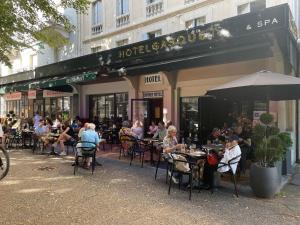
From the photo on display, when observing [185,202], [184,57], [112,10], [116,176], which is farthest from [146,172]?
[112,10]

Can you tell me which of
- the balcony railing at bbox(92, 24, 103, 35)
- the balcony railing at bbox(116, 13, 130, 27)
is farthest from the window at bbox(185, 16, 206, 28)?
the balcony railing at bbox(92, 24, 103, 35)

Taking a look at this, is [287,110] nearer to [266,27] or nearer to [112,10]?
[266,27]

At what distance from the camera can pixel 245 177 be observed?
27.6 ft

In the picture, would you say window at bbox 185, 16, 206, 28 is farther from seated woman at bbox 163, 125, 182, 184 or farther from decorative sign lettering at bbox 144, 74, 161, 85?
seated woman at bbox 163, 125, 182, 184

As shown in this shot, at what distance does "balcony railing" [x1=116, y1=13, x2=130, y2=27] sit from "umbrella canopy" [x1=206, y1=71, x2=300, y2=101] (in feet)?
33.9

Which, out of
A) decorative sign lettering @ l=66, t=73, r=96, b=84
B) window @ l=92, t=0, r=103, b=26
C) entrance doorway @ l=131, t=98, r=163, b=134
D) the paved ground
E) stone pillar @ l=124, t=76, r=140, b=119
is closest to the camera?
the paved ground

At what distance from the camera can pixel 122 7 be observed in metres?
18.1

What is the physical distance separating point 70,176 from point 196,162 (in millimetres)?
3242

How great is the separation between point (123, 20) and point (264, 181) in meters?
13.4

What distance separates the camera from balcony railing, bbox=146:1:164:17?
15625mm

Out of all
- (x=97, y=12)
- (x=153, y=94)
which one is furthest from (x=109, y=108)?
(x=97, y=12)

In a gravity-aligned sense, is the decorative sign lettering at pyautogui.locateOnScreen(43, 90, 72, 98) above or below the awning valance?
below

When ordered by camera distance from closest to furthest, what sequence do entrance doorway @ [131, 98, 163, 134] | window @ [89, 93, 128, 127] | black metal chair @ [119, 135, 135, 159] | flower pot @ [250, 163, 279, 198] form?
flower pot @ [250, 163, 279, 198]
black metal chair @ [119, 135, 135, 159]
entrance doorway @ [131, 98, 163, 134]
window @ [89, 93, 128, 127]

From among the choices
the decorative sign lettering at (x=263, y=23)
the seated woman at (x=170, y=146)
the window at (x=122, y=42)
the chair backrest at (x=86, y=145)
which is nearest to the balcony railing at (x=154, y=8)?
the window at (x=122, y=42)
